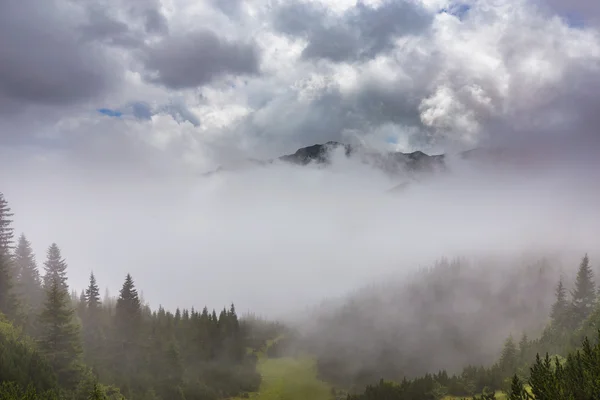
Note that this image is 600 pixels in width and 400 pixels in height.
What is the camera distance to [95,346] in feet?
318

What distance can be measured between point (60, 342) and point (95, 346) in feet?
88.1

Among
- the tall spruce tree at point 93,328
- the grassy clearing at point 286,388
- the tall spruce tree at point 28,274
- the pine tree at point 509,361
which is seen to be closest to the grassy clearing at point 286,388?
the grassy clearing at point 286,388

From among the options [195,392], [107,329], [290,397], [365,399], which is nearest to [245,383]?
[290,397]

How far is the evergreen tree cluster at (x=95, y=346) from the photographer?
60875 millimetres

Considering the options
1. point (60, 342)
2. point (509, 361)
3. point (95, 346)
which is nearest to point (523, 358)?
point (509, 361)

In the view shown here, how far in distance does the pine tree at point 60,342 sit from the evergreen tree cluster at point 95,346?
0.51ft

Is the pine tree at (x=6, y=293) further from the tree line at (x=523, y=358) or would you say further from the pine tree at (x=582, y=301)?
the pine tree at (x=582, y=301)

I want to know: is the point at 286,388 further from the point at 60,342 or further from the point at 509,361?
the point at 60,342

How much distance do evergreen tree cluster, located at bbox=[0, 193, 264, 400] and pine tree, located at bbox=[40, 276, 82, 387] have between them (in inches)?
6.1

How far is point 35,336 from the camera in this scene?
7938cm

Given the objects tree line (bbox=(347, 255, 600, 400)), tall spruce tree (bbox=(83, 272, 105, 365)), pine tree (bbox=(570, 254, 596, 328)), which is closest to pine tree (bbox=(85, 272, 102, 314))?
tall spruce tree (bbox=(83, 272, 105, 365))

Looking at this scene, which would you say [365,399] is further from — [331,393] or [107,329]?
[107,329]

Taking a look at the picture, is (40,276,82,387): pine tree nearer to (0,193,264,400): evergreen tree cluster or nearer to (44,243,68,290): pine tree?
(0,193,264,400): evergreen tree cluster

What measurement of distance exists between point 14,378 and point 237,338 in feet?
368
